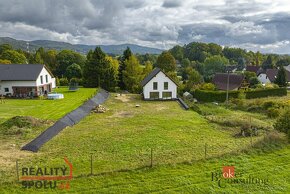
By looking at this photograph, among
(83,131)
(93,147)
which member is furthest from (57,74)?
(93,147)

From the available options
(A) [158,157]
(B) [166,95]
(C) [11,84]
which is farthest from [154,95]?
(A) [158,157]

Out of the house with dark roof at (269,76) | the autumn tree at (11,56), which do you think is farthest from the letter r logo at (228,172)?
the autumn tree at (11,56)

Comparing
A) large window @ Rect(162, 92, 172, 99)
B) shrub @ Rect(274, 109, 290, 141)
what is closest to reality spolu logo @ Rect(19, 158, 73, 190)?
shrub @ Rect(274, 109, 290, 141)

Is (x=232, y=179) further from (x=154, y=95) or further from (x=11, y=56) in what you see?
(x=11, y=56)

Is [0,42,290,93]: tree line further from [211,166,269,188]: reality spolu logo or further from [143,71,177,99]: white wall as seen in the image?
[211,166,269,188]: reality spolu logo

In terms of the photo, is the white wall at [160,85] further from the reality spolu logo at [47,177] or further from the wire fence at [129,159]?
the reality spolu logo at [47,177]
